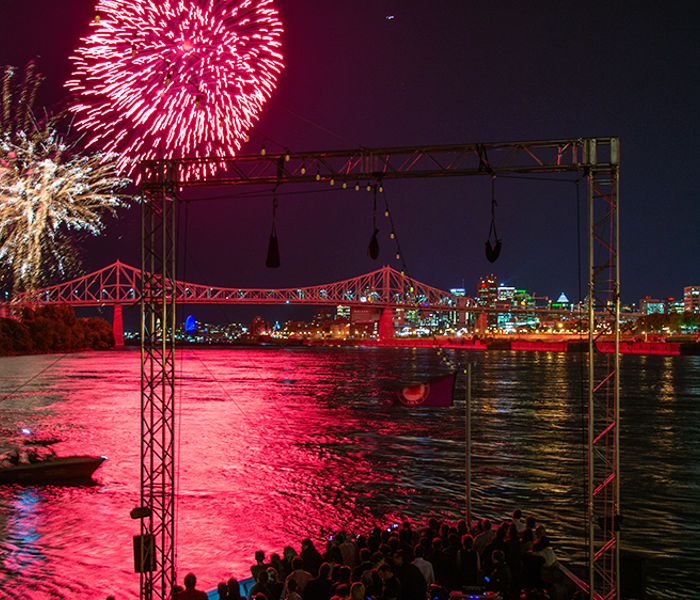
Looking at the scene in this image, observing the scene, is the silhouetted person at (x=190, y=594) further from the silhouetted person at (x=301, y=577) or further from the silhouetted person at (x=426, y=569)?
the silhouetted person at (x=426, y=569)

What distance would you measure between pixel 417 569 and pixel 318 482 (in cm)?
988

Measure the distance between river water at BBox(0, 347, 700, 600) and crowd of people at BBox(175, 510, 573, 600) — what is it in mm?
1900

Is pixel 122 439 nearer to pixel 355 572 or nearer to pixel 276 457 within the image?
pixel 276 457

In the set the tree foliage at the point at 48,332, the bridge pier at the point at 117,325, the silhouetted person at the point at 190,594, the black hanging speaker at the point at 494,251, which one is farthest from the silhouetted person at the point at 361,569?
the bridge pier at the point at 117,325

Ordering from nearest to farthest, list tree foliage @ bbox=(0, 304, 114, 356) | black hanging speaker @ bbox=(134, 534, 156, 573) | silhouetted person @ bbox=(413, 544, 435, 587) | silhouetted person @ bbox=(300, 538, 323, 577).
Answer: silhouetted person @ bbox=(413, 544, 435, 587) → black hanging speaker @ bbox=(134, 534, 156, 573) → silhouetted person @ bbox=(300, 538, 323, 577) → tree foliage @ bbox=(0, 304, 114, 356)

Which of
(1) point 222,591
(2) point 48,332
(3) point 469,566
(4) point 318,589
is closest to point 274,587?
(1) point 222,591

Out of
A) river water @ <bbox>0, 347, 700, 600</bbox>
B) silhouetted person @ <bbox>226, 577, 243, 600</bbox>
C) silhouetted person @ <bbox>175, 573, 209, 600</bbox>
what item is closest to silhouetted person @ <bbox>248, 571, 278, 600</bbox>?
silhouetted person @ <bbox>226, 577, 243, 600</bbox>

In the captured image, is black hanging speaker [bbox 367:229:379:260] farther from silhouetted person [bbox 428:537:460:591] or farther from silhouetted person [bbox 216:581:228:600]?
silhouetted person [bbox 216:581:228:600]

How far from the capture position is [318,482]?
634 inches

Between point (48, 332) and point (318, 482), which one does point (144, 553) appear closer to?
point (318, 482)

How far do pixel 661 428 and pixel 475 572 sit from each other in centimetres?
2199

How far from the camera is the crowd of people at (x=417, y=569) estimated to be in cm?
648

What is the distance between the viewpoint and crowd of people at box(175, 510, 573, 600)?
21.2ft

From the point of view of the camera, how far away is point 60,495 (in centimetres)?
1520
